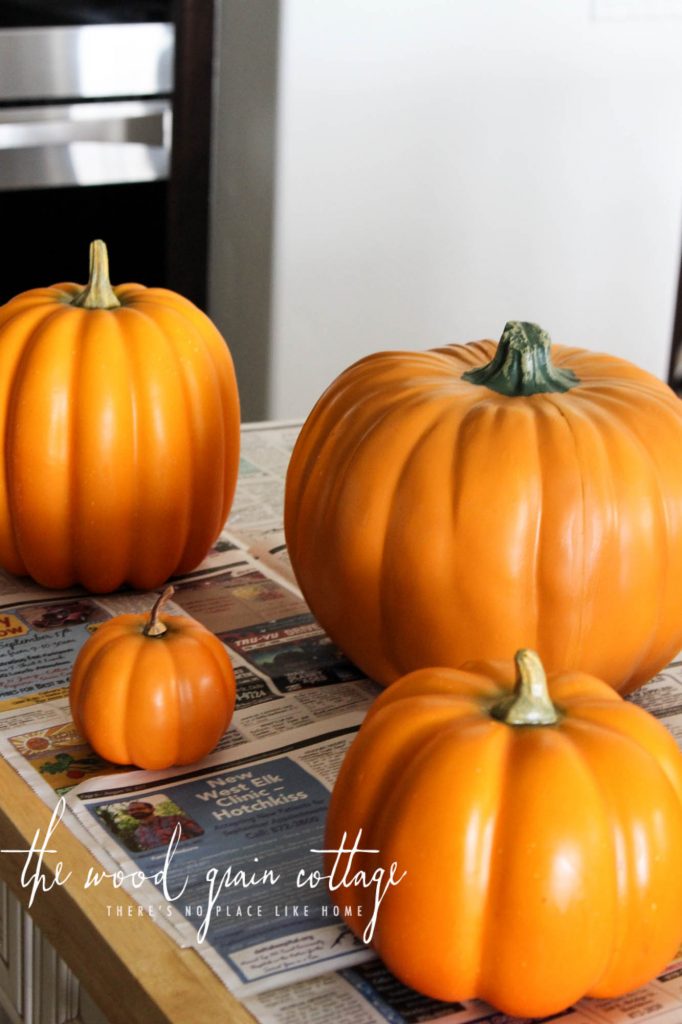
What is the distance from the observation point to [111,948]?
2.25ft

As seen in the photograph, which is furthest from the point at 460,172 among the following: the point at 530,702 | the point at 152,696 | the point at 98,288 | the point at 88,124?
the point at 530,702

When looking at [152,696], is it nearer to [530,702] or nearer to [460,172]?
[530,702]

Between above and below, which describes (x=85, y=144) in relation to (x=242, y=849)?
above

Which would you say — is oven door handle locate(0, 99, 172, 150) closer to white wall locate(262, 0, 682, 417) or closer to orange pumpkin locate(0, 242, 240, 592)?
white wall locate(262, 0, 682, 417)

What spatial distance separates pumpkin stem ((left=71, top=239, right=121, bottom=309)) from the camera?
3.53 feet

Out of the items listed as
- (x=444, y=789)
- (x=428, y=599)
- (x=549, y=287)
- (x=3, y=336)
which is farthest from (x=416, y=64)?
(x=444, y=789)

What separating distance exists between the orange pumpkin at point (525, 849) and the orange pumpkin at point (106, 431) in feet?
1.52

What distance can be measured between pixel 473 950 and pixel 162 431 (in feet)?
1.80

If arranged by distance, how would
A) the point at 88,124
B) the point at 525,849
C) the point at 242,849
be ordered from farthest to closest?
1. the point at 88,124
2. the point at 242,849
3. the point at 525,849

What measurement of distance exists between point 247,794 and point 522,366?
1.11 ft

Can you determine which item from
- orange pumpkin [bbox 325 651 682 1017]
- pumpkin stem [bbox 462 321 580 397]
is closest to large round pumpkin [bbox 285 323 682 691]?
pumpkin stem [bbox 462 321 580 397]

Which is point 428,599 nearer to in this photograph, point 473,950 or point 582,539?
point 582,539

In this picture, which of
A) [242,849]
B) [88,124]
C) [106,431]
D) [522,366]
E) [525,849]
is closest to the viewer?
[525,849]

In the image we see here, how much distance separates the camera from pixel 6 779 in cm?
85
